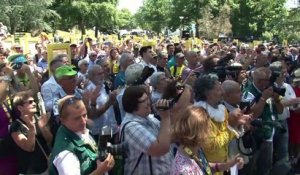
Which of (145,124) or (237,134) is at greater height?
(145,124)

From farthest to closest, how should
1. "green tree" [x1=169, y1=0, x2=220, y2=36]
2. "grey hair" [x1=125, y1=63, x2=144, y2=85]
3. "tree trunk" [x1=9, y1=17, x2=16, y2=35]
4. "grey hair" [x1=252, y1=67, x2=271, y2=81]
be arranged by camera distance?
"green tree" [x1=169, y1=0, x2=220, y2=36] → "tree trunk" [x1=9, y1=17, x2=16, y2=35] → "grey hair" [x1=252, y1=67, x2=271, y2=81] → "grey hair" [x1=125, y1=63, x2=144, y2=85]

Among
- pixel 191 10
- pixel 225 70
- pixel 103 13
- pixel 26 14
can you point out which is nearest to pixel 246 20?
pixel 191 10

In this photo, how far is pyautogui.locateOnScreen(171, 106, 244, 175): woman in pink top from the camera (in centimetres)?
305

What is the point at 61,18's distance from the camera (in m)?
46.9

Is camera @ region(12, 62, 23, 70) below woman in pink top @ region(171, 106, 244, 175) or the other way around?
the other way around

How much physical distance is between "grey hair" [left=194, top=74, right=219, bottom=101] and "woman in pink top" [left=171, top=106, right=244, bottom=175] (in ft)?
3.76

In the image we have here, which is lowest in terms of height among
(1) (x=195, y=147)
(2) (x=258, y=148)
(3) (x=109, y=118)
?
(2) (x=258, y=148)

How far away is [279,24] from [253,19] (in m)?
41.7

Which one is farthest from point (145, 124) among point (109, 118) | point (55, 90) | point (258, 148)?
point (258, 148)

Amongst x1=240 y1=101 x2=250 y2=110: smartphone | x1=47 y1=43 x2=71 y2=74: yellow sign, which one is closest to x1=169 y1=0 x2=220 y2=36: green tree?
x1=47 y1=43 x2=71 y2=74: yellow sign

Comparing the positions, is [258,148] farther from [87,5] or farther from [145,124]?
[87,5]

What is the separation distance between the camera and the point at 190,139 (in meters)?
3.04

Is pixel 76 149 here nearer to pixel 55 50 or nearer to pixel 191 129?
pixel 191 129

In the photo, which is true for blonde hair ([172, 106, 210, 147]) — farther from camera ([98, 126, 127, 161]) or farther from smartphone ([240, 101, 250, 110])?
smartphone ([240, 101, 250, 110])
